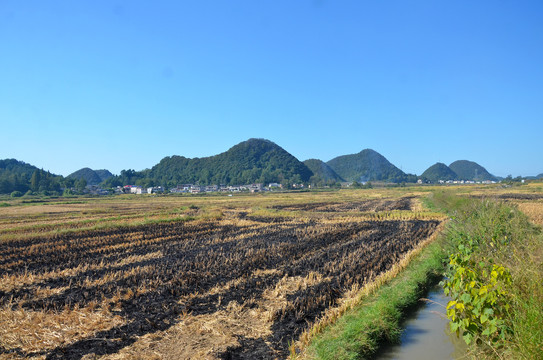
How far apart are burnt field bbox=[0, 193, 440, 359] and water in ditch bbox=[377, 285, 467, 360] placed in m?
1.59

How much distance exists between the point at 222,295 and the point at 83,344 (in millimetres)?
3265

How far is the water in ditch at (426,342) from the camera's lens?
19.2 ft

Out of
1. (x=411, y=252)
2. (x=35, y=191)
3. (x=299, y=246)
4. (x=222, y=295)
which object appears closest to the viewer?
(x=222, y=295)

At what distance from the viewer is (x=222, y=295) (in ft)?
27.4

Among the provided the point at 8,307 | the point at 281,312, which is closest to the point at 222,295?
the point at 281,312

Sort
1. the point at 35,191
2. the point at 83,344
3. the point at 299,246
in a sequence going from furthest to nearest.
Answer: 1. the point at 35,191
2. the point at 299,246
3. the point at 83,344

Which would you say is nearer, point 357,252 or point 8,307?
point 8,307

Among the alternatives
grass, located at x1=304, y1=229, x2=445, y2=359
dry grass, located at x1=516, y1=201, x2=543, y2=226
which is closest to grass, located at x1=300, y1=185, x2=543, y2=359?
grass, located at x1=304, y1=229, x2=445, y2=359

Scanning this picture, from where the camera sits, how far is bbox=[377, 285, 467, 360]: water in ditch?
19.2 ft

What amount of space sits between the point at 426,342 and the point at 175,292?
5.74m

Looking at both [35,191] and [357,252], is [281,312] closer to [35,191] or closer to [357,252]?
[357,252]

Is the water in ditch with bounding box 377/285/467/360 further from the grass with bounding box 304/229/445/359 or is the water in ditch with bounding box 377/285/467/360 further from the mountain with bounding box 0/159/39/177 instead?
the mountain with bounding box 0/159/39/177

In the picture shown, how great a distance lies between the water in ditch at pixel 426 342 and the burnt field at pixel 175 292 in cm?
159

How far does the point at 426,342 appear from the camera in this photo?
6375 millimetres
